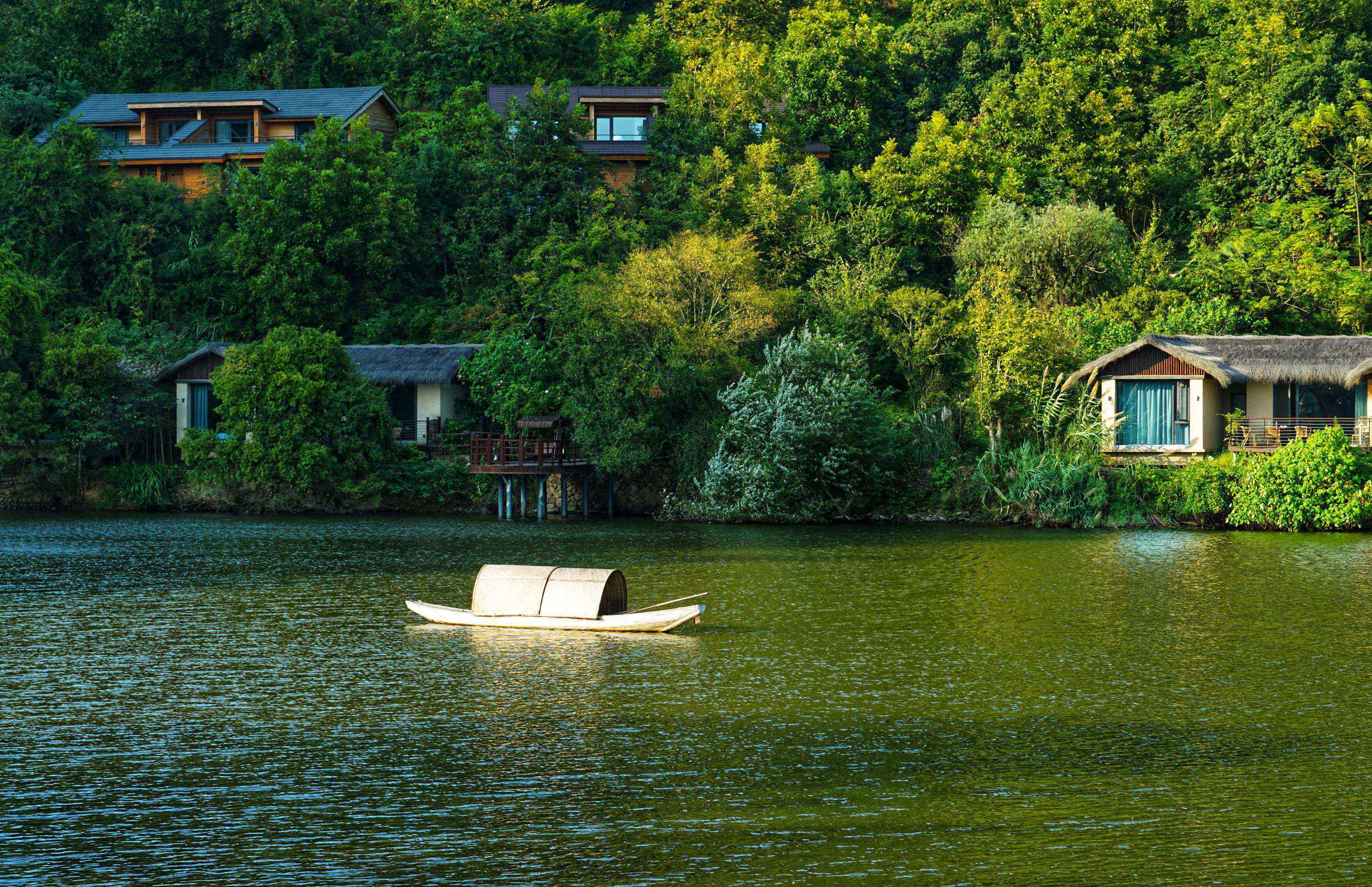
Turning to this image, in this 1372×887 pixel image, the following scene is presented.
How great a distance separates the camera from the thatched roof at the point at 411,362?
187 feet

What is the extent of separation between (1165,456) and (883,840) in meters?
39.8

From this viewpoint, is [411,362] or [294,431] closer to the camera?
[294,431]

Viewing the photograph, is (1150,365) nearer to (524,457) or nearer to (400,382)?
(524,457)

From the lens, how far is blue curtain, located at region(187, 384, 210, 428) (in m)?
59.7

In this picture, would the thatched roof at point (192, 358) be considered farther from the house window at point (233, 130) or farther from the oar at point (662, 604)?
the oar at point (662, 604)

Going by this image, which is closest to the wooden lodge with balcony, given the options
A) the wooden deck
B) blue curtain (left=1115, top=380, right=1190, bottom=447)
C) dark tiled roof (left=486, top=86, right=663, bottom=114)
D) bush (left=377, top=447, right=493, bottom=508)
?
blue curtain (left=1115, top=380, right=1190, bottom=447)

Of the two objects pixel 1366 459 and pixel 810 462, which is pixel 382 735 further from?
pixel 1366 459

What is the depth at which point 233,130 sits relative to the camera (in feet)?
252

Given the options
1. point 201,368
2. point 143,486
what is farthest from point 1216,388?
point 143,486

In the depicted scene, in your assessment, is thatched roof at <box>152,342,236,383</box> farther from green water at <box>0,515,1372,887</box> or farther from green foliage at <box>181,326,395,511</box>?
green water at <box>0,515,1372,887</box>

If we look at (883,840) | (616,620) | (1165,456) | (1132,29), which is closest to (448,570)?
(616,620)

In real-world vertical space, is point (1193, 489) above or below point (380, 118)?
below

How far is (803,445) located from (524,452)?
35.3ft

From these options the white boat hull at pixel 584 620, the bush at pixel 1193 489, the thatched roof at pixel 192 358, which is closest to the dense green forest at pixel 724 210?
the thatched roof at pixel 192 358
